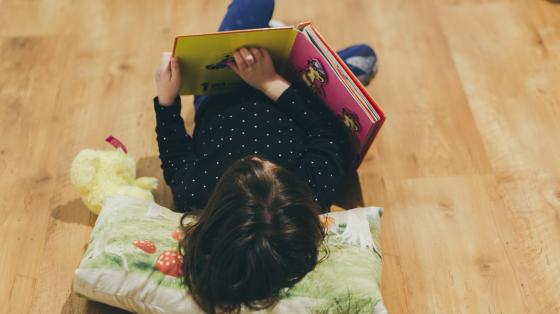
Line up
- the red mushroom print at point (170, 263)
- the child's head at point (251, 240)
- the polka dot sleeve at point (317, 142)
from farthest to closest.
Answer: the polka dot sleeve at point (317, 142) → the red mushroom print at point (170, 263) → the child's head at point (251, 240)

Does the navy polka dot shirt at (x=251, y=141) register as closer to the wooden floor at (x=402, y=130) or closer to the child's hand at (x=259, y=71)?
the child's hand at (x=259, y=71)

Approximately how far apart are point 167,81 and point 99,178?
206 millimetres

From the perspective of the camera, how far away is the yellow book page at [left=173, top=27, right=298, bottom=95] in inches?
36.2

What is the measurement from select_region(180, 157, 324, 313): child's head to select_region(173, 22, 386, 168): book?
7.7 inches

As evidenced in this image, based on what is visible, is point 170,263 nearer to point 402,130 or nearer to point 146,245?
point 146,245

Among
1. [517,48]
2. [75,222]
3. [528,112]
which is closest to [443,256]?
[528,112]

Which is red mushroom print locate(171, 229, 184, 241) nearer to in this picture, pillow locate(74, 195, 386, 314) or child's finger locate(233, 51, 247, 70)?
pillow locate(74, 195, 386, 314)

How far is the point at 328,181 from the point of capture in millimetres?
956

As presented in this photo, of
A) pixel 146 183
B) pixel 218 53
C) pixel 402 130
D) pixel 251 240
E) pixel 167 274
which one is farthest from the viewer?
pixel 402 130

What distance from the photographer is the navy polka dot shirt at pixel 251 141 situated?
36.8 inches

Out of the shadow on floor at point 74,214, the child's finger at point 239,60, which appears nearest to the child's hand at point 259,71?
the child's finger at point 239,60

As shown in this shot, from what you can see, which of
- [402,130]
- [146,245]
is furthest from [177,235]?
[402,130]

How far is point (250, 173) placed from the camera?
77 centimetres

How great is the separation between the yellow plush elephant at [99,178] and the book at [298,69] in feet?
0.57
